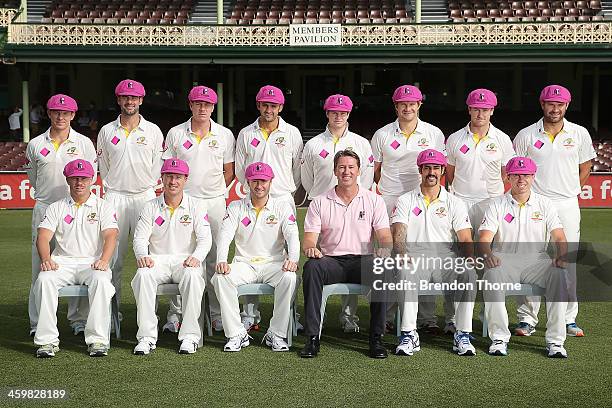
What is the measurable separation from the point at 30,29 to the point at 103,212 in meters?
19.9

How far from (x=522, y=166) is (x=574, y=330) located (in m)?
1.64

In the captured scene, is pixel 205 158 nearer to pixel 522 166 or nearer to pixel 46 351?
pixel 46 351

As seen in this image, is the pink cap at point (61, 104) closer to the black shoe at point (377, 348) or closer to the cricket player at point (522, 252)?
the black shoe at point (377, 348)

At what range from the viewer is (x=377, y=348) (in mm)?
7355

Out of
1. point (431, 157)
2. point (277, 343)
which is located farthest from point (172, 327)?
point (431, 157)

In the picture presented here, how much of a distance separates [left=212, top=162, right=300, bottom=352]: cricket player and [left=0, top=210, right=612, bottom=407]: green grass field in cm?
24

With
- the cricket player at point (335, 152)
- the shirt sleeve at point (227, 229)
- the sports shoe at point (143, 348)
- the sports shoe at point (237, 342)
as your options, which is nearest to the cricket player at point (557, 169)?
the cricket player at point (335, 152)

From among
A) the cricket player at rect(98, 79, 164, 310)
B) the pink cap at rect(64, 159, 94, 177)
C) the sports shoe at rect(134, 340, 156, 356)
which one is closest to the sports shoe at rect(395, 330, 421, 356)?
the sports shoe at rect(134, 340, 156, 356)

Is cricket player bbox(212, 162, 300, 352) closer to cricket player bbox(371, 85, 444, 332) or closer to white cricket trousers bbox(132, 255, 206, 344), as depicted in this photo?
white cricket trousers bbox(132, 255, 206, 344)

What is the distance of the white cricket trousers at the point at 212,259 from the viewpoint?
8508 mm

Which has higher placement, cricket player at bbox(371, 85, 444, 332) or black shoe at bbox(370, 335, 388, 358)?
cricket player at bbox(371, 85, 444, 332)

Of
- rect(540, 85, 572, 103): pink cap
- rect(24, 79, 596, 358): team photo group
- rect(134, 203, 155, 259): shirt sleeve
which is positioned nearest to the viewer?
rect(24, 79, 596, 358): team photo group

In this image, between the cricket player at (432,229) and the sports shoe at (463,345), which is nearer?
the sports shoe at (463,345)

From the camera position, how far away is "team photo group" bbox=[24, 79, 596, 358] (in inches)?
297
